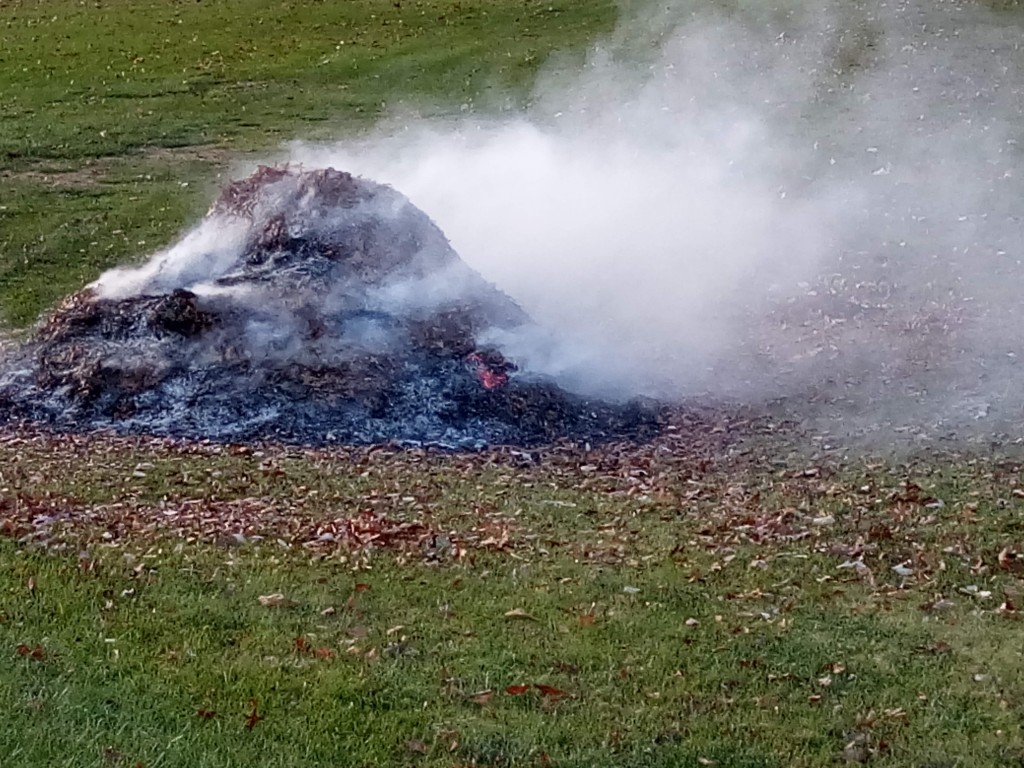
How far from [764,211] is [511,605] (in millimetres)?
10703

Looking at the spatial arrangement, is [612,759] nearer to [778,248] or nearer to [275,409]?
[275,409]

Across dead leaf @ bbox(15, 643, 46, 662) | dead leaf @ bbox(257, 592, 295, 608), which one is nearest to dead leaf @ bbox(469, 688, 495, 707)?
dead leaf @ bbox(257, 592, 295, 608)

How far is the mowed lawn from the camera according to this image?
5070mm

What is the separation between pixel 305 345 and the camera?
418 inches

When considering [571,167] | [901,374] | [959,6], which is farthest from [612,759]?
[959,6]

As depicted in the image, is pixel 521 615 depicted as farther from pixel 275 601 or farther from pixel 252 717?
pixel 252 717

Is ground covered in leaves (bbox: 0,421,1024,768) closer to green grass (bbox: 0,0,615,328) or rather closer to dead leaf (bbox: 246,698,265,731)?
dead leaf (bbox: 246,698,265,731)

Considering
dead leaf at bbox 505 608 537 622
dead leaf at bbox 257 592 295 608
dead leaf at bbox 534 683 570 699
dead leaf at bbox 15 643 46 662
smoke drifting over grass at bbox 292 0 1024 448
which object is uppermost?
smoke drifting over grass at bbox 292 0 1024 448

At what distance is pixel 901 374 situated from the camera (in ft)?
37.0

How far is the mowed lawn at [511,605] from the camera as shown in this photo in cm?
507

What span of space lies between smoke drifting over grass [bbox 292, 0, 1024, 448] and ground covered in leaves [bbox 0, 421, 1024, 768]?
2400mm

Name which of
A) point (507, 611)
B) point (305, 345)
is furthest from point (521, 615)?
point (305, 345)

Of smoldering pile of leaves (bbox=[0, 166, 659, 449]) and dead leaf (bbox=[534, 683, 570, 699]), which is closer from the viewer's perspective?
dead leaf (bbox=[534, 683, 570, 699])

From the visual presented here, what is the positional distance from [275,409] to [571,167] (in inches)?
285
